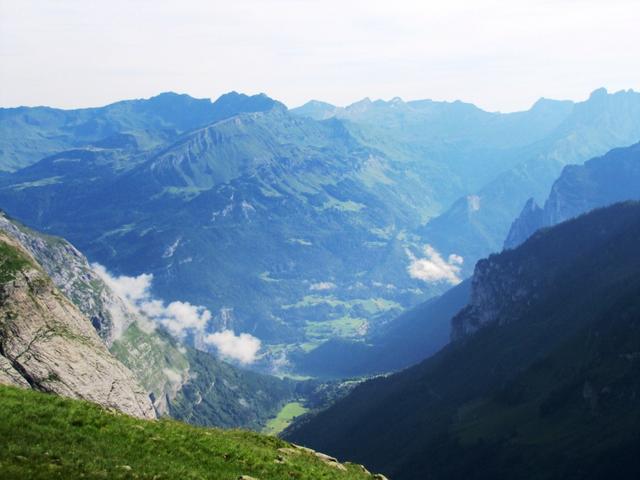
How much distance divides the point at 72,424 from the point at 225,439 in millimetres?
15356

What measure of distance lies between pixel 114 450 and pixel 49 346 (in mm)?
65937

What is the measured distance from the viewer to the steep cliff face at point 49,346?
10912 cm

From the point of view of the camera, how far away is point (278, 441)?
257 ft

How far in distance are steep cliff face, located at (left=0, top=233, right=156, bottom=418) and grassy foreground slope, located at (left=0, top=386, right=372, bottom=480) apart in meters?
43.6

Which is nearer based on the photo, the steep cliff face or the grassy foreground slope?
the grassy foreground slope

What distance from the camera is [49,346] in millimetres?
116062

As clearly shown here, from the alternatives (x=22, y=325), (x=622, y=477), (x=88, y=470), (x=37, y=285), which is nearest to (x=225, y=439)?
(x=88, y=470)

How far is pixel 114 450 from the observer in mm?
56281

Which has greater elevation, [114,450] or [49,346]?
[49,346]

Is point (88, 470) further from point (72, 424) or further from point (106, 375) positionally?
point (106, 375)

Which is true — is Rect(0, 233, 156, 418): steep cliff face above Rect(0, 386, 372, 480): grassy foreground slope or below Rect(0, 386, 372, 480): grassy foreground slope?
above

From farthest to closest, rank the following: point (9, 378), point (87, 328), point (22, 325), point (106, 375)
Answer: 1. point (87, 328)
2. point (106, 375)
3. point (22, 325)
4. point (9, 378)

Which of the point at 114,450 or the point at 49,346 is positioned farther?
the point at 49,346

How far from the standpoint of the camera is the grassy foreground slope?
50.8m
